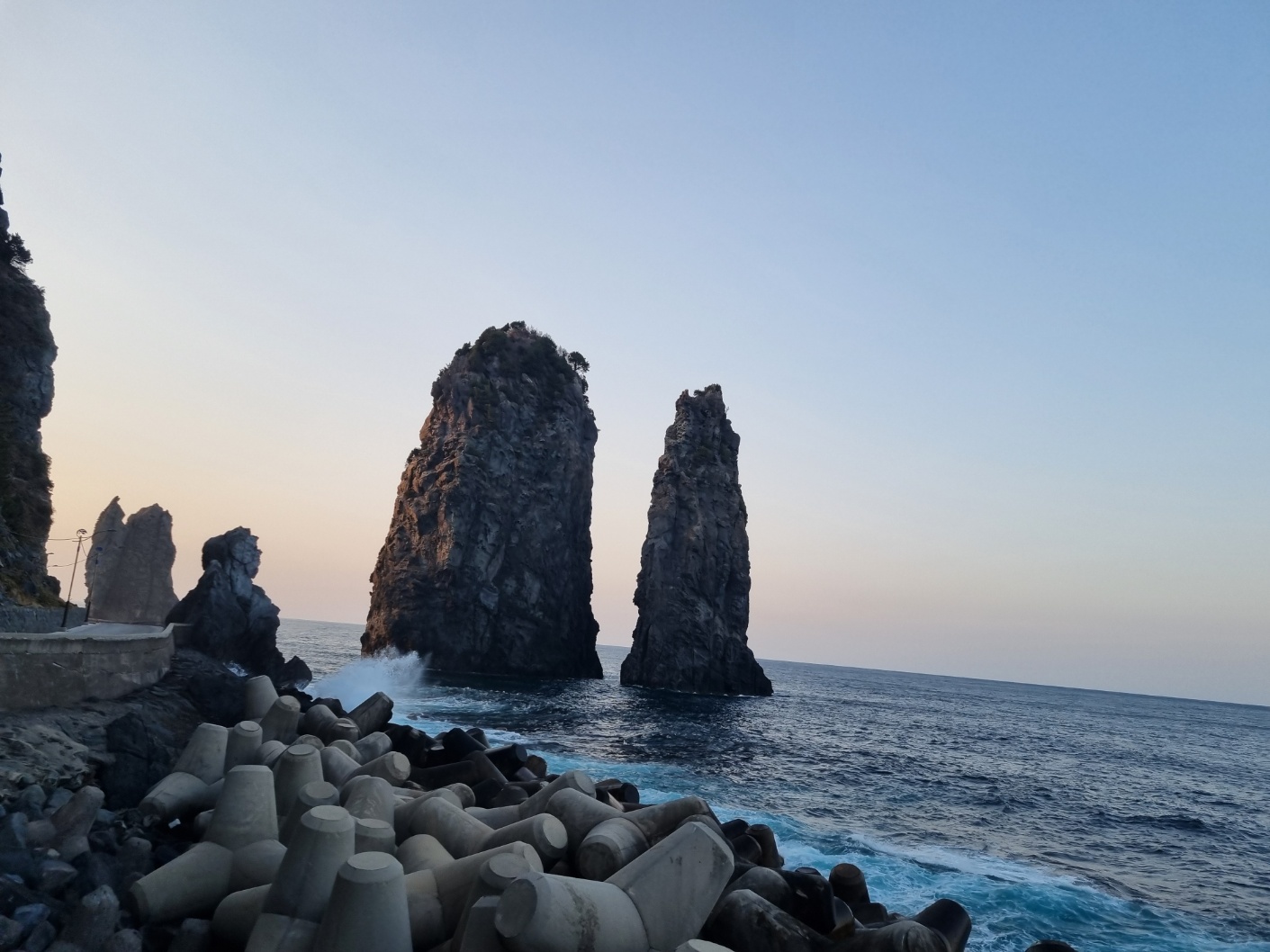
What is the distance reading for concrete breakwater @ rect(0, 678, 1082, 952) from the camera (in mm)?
5871

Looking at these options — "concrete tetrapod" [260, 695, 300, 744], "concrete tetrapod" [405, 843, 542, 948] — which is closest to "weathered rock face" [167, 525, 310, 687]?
"concrete tetrapod" [260, 695, 300, 744]

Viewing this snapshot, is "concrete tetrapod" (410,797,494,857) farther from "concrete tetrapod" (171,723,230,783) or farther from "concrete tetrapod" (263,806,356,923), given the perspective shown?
"concrete tetrapod" (171,723,230,783)

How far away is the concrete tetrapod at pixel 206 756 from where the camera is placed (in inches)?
408

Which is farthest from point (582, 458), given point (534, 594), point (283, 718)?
point (283, 718)

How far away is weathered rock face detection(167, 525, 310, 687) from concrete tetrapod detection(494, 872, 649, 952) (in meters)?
28.0

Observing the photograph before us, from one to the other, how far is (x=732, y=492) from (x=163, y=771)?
60669 mm

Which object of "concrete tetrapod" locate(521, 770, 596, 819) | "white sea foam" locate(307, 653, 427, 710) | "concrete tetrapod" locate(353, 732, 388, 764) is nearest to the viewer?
"concrete tetrapod" locate(521, 770, 596, 819)

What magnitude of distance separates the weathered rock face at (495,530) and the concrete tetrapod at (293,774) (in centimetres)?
5469

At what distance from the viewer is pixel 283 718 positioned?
13258 mm

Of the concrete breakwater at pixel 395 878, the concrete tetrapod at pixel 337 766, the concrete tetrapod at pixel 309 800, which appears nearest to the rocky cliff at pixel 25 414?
the concrete tetrapod at pixel 337 766

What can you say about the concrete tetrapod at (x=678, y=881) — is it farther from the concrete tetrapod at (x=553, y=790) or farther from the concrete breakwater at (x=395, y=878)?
the concrete tetrapod at (x=553, y=790)

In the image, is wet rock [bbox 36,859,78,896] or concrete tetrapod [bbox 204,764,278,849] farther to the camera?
concrete tetrapod [bbox 204,764,278,849]

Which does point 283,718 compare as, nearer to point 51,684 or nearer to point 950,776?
point 51,684

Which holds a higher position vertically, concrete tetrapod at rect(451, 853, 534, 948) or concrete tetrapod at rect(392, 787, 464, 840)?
concrete tetrapod at rect(451, 853, 534, 948)
